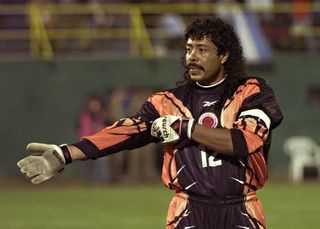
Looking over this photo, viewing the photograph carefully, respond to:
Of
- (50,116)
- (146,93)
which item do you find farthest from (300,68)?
(50,116)

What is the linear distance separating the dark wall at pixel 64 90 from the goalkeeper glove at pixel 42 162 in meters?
18.3

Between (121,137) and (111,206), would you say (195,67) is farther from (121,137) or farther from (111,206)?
(111,206)

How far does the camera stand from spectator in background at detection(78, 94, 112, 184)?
908 inches

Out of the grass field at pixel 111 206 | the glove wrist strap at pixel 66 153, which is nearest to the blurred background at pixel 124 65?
the grass field at pixel 111 206

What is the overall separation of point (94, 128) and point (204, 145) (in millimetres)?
16784

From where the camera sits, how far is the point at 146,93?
24891 millimetres

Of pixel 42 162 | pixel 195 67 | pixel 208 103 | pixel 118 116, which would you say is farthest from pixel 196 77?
pixel 118 116

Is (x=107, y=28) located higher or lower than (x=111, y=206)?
higher

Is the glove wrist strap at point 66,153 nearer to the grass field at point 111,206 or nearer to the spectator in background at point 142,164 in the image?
the grass field at point 111,206

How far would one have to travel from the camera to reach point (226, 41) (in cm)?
684

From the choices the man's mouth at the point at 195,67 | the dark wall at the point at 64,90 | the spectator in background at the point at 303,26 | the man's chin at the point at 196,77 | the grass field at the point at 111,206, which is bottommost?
the grass field at the point at 111,206

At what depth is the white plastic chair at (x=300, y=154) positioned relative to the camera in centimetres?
2412

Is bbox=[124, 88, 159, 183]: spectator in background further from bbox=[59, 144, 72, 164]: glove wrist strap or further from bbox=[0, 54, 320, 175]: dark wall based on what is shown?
bbox=[59, 144, 72, 164]: glove wrist strap

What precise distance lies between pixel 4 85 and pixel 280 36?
669 centimetres
